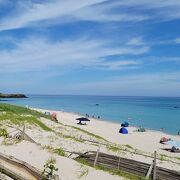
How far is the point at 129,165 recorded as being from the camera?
12555mm

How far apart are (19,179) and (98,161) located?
5.86 meters

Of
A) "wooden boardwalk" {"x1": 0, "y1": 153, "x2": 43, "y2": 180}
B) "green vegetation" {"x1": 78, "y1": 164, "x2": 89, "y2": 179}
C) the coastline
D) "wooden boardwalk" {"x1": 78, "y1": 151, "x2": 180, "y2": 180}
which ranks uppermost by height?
"wooden boardwalk" {"x1": 0, "y1": 153, "x2": 43, "y2": 180}

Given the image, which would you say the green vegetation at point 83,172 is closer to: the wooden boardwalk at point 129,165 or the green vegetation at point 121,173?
the green vegetation at point 121,173

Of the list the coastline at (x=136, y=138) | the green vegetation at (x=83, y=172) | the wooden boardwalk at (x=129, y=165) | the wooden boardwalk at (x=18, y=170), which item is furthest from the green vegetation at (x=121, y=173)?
the coastline at (x=136, y=138)

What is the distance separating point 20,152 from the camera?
48.0 feet

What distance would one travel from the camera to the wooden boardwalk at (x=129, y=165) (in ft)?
38.2

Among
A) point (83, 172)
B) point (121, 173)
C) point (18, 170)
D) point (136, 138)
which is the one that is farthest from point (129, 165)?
point (136, 138)

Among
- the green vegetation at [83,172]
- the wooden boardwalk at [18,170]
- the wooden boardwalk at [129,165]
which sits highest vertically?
the wooden boardwalk at [18,170]

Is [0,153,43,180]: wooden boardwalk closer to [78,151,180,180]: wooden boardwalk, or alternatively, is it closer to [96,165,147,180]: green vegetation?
[96,165,147,180]: green vegetation

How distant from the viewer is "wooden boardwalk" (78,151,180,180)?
1163cm

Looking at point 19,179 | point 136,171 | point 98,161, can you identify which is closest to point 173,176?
point 136,171

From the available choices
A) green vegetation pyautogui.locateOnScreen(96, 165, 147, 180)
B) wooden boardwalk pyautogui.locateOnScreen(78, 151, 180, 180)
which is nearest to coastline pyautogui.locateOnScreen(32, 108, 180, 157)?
wooden boardwalk pyautogui.locateOnScreen(78, 151, 180, 180)

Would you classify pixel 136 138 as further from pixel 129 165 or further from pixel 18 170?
pixel 18 170

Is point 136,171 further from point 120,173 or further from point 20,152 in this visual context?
point 20,152
